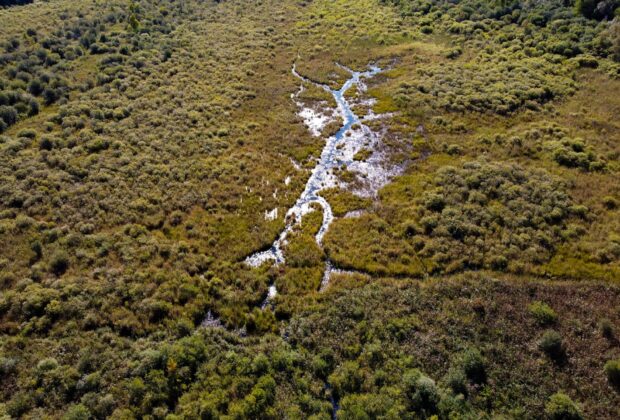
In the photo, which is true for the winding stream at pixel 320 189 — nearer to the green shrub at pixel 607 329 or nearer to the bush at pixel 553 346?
the bush at pixel 553 346

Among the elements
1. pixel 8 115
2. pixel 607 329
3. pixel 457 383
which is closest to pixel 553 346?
pixel 607 329

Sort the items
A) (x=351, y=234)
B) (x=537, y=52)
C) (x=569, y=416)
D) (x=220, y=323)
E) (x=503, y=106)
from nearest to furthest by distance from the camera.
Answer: (x=569, y=416) → (x=220, y=323) → (x=351, y=234) → (x=503, y=106) → (x=537, y=52)

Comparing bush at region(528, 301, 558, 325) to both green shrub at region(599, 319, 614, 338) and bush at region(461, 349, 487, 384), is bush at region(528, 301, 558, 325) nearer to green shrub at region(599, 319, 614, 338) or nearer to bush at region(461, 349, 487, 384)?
→ green shrub at region(599, 319, 614, 338)

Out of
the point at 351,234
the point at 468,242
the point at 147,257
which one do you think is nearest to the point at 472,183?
the point at 468,242

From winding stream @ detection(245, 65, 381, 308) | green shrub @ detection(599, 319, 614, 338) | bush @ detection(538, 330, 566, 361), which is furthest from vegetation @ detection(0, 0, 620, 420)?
winding stream @ detection(245, 65, 381, 308)

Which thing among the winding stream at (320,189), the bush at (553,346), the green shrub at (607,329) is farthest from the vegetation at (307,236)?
the winding stream at (320,189)

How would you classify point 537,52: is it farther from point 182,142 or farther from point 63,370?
point 63,370
